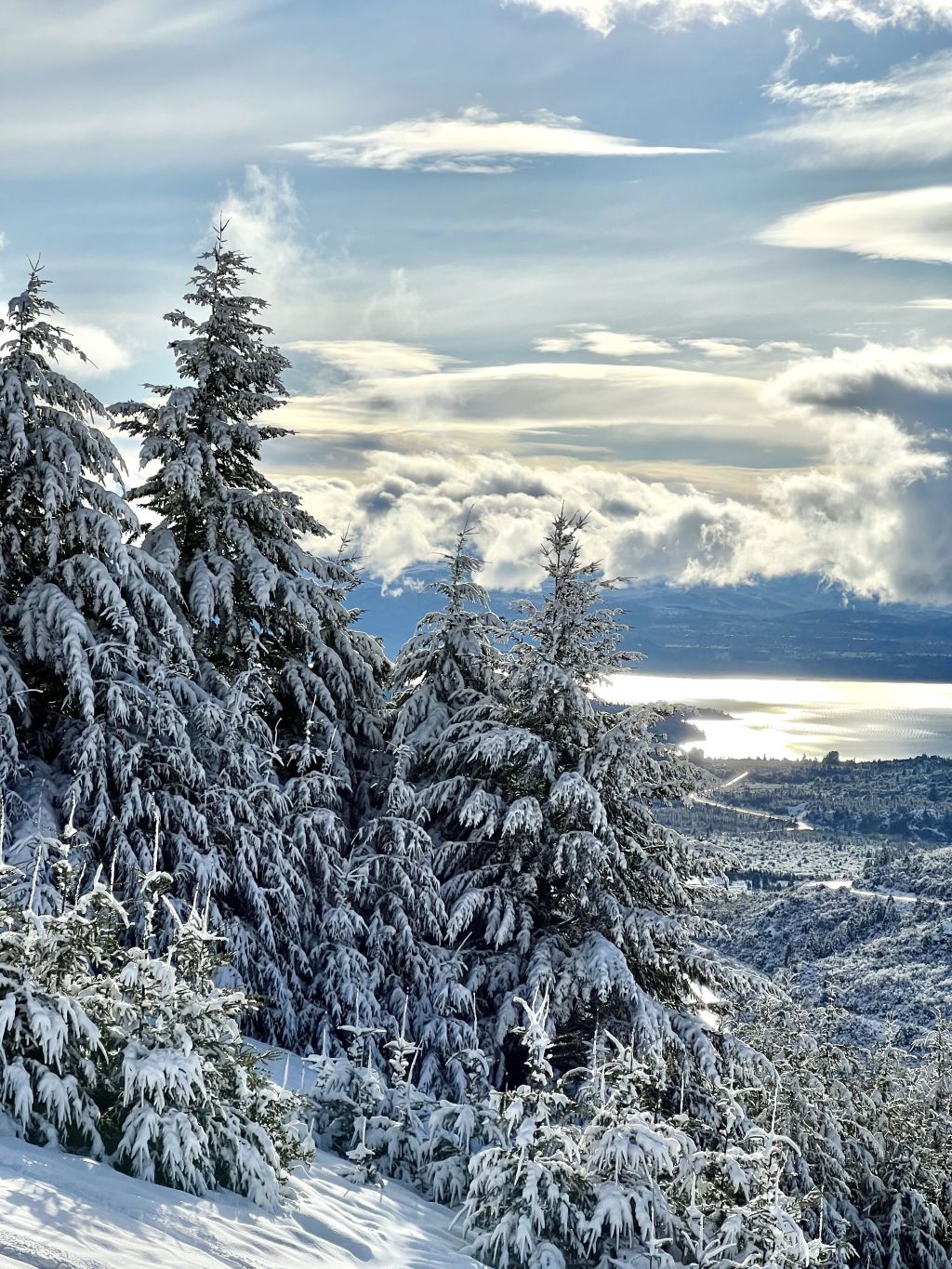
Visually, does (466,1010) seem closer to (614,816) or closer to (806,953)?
(614,816)

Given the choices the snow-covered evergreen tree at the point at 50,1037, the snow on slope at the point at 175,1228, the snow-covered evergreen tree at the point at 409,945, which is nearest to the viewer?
the snow on slope at the point at 175,1228

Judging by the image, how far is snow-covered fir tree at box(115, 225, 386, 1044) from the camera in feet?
43.3

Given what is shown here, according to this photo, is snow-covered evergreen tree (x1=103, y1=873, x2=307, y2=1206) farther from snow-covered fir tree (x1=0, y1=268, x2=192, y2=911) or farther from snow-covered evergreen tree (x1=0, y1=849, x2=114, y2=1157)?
snow-covered fir tree (x1=0, y1=268, x2=192, y2=911)

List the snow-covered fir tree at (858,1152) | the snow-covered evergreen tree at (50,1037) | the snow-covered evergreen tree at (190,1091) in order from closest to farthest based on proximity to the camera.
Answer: the snow-covered evergreen tree at (50,1037)
the snow-covered evergreen tree at (190,1091)
the snow-covered fir tree at (858,1152)

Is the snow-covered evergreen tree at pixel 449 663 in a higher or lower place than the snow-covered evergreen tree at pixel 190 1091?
higher

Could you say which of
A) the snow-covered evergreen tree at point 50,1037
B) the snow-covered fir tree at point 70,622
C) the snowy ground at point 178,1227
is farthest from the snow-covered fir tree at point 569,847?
the snow-covered evergreen tree at point 50,1037

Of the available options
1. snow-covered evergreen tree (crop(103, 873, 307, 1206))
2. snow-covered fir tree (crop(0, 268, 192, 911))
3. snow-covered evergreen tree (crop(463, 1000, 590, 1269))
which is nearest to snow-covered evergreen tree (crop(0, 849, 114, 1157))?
snow-covered evergreen tree (crop(103, 873, 307, 1206))

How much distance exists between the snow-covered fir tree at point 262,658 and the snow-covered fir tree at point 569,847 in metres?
1.97

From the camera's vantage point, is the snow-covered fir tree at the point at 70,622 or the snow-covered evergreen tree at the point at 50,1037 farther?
the snow-covered fir tree at the point at 70,622

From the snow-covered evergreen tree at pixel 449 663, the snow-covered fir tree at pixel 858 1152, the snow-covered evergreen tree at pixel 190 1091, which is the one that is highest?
the snow-covered evergreen tree at pixel 449 663

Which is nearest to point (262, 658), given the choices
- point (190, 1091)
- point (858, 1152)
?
point (190, 1091)

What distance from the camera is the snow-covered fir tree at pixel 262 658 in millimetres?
13203

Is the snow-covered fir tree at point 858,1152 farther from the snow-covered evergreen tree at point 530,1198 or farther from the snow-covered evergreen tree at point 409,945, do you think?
the snow-covered evergreen tree at point 530,1198

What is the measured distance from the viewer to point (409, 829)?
46.5 feet
